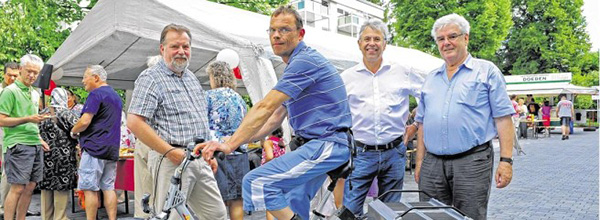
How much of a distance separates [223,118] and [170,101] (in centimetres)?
141

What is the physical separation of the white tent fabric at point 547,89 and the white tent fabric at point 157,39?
79.7 feet

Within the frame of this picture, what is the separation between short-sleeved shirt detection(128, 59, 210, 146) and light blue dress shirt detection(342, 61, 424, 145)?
1.30m

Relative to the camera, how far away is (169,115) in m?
3.45

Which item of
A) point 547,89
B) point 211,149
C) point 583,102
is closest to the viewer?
point 211,149

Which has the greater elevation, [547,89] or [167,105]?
[547,89]

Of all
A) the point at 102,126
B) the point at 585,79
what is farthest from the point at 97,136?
the point at 585,79

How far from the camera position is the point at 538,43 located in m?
44.3

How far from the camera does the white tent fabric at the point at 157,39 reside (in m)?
6.58

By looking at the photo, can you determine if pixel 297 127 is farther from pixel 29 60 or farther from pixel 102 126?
pixel 29 60

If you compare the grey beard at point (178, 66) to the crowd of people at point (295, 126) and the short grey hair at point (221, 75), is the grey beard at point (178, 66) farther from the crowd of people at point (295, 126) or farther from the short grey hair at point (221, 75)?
the short grey hair at point (221, 75)

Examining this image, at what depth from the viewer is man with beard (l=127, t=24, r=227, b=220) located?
3.31 metres

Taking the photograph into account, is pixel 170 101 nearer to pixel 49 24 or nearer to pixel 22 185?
pixel 22 185

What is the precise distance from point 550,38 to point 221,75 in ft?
152

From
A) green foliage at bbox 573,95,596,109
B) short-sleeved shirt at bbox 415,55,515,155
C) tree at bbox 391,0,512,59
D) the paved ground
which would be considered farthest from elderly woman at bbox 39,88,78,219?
green foliage at bbox 573,95,596,109
